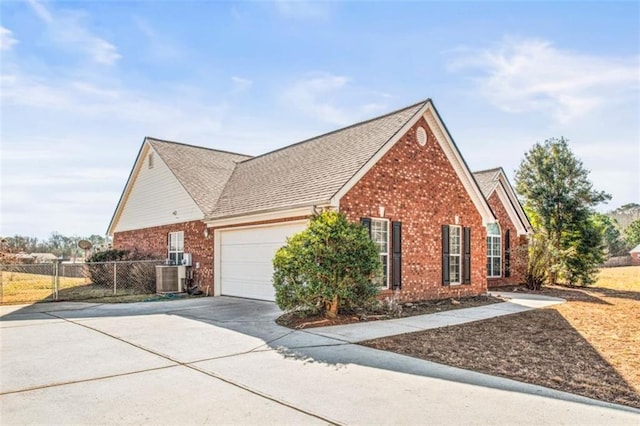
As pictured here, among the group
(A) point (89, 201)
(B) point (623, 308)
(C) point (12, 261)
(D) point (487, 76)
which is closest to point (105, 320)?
(D) point (487, 76)

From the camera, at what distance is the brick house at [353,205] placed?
498 inches

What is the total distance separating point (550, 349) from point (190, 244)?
13.1 meters

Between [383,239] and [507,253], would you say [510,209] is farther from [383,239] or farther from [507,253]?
[383,239]

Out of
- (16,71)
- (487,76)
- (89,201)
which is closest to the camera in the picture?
(16,71)

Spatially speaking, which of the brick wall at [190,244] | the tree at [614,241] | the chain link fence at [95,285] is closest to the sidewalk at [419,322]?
the brick wall at [190,244]

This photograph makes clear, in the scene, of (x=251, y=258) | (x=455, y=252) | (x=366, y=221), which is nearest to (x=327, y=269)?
(x=366, y=221)

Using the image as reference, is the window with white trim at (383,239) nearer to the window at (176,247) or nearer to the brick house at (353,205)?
the brick house at (353,205)

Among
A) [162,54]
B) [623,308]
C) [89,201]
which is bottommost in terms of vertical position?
[623,308]

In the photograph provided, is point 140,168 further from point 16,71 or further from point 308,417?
point 308,417

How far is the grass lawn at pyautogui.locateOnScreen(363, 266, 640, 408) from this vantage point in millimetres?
5727

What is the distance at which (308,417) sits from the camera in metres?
4.40

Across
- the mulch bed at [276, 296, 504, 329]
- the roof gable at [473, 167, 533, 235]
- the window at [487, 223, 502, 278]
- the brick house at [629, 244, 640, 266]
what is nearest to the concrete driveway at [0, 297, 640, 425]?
the mulch bed at [276, 296, 504, 329]

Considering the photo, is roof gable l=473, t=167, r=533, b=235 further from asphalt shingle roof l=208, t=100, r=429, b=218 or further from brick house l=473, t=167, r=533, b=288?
asphalt shingle roof l=208, t=100, r=429, b=218

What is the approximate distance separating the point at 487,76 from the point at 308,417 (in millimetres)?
10715
